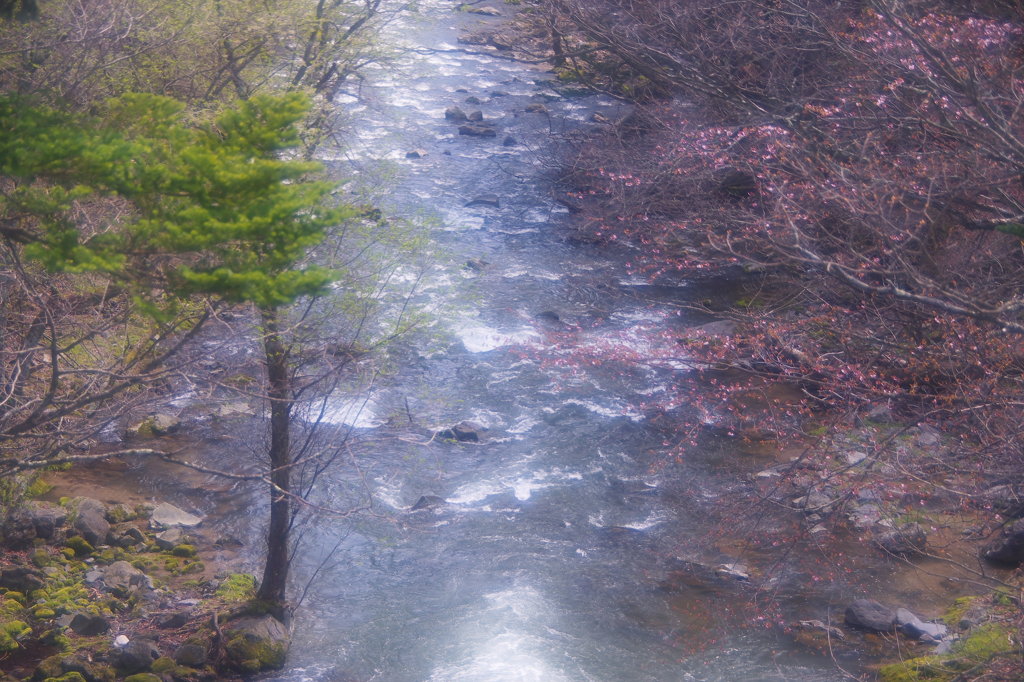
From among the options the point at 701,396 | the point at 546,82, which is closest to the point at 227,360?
the point at 701,396

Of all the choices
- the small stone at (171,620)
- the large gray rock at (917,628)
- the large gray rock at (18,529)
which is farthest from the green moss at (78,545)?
the large gray rock at (917,628)

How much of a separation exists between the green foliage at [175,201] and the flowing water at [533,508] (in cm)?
420

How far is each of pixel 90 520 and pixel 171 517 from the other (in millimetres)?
920

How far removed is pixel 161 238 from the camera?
534cm

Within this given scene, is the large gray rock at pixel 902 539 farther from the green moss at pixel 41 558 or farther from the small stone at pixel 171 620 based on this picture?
the green moss at pixel 41 558

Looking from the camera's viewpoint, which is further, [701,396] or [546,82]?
[546,82]

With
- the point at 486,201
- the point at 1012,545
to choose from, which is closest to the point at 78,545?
the point at 1012,545

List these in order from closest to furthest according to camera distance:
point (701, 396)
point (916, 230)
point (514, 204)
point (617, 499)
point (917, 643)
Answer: point (917, 643), point (916, 230), point (617, 499), point (701, 396), point (514, 204)

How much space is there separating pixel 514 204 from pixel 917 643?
11600mm

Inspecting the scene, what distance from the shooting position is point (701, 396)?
488 inches

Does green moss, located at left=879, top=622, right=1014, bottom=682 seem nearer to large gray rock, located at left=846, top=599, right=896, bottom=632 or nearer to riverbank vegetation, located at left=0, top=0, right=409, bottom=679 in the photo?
large gray rock, located at left=846, top=599, right=896, bottom=632

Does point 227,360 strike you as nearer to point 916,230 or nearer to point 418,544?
point 418,544

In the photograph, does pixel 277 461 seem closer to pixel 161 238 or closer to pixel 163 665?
pixel 163 665

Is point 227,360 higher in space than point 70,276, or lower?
lower
